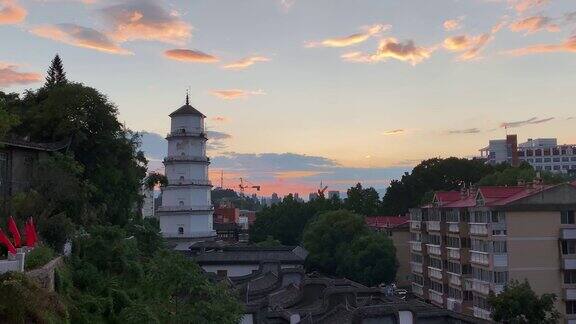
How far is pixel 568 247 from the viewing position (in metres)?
32.1

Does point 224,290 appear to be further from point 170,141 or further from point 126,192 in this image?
point 170,141

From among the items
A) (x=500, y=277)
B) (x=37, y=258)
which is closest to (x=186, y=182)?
(x=500, y=277)

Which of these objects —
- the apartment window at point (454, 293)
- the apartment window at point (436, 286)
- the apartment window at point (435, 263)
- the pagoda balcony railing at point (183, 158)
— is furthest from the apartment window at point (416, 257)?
the pagoda balcony railing at point (183, 158)

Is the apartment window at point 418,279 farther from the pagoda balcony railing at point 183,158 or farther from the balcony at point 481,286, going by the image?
the pagoda balcony railing at point 183,158

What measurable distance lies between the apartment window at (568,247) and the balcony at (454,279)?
6976 mm

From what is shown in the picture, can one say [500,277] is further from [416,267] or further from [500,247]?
[416,267]

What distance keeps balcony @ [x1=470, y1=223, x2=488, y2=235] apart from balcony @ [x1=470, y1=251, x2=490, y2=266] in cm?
112

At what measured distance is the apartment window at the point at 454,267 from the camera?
37.5 meters

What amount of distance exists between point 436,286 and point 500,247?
34.7ft

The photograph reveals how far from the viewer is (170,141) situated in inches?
2210

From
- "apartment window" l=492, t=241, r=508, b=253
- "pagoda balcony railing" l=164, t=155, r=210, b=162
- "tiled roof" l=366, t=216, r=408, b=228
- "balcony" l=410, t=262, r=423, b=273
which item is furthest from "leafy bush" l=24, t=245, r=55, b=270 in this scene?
"tiled roof" l=366, t=216, r=408, b=228

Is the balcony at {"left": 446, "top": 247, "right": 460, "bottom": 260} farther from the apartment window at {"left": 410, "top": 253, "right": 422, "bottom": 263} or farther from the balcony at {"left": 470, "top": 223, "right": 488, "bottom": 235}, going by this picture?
the apartment window at {"left": 410, "top": 253, "right": 422, "bottom": 263}

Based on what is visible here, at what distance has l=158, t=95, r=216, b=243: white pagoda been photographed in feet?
180

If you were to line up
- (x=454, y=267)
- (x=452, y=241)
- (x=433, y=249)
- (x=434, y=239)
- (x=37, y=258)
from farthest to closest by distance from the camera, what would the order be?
(x=434, y=239), (x=433, y=249), (x=452, y=241), (x=454, y=267), (x=37, y=258)
